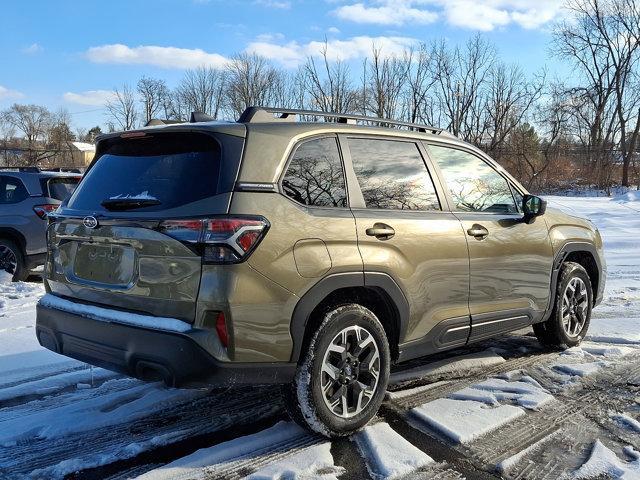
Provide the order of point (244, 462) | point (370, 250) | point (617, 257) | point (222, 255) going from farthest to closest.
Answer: point (617, 257), point (370, 250), point (244, 462), point (222, 255)

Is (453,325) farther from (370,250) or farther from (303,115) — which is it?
(303,115)

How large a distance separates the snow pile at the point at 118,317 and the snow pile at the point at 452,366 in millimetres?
2038

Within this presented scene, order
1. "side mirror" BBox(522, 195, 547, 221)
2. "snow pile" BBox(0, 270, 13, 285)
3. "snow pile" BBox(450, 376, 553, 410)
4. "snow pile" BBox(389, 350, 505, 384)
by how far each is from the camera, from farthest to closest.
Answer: "snow pile" BBox(0, 270, 13, 285), "side mirror" BBox(522, 195, 547, 221), "snow pile" BBox(389, 350, 505, 384), "snow pile" BBox(450, 376, 553, 410)

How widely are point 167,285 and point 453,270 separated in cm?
196

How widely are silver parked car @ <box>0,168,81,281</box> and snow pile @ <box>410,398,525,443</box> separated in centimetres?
652

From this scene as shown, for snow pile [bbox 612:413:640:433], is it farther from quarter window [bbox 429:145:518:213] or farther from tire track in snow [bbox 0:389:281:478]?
tire track in snow [bbox 0:389:281:478]

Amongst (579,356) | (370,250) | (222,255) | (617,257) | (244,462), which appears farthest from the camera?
(617,257)

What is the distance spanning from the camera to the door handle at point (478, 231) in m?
4.05

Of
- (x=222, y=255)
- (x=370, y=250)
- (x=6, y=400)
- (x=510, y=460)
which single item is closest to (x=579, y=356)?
(x=510, y=460)

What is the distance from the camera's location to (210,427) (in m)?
3.47

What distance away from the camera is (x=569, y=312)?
5180mm

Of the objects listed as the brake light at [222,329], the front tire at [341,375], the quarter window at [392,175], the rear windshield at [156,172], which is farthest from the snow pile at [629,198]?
the brake light at [222,329]

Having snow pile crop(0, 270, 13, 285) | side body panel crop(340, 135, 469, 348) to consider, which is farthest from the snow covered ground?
snow pile crop(0, 270, 13, 285)

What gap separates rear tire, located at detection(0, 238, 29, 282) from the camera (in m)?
8.09
